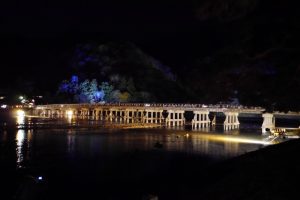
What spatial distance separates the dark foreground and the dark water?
7 centimetres

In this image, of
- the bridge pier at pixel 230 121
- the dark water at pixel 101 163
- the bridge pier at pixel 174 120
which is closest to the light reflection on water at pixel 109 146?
the dark water at pixel 101 163

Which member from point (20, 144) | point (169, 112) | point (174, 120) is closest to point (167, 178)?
point (20, 144)

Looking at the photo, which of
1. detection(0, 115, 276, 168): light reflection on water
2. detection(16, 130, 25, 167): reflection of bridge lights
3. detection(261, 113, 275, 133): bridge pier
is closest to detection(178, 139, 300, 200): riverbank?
detection(0, 115, 276, 168): light reflection on water

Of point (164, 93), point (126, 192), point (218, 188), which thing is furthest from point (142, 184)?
point (164, 93)

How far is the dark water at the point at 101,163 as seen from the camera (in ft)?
86.4

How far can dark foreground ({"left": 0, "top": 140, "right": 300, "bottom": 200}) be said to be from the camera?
16.0m

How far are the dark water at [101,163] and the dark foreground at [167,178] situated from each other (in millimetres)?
67

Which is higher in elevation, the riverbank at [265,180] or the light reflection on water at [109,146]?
the riverbank at [265,180]

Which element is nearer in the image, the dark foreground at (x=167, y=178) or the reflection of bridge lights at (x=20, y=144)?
the dark foreground at (x=167, y=178)

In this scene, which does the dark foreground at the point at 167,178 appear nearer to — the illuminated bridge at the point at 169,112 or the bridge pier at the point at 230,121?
the illuminated bridge at the point at 169,112

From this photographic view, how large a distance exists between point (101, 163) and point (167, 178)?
958cm

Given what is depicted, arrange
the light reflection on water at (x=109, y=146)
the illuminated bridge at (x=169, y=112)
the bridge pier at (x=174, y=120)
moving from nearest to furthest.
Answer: the light reflection on water at (x=109, y=146) → the illuminated bridge at (x=169, y=112) → the bridge pier at (x=174, y=120)

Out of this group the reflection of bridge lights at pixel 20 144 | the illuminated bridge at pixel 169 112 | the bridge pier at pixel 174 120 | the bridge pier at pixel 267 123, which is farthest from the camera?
the bridge pier at pixel 174 120

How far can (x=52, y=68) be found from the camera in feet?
608
